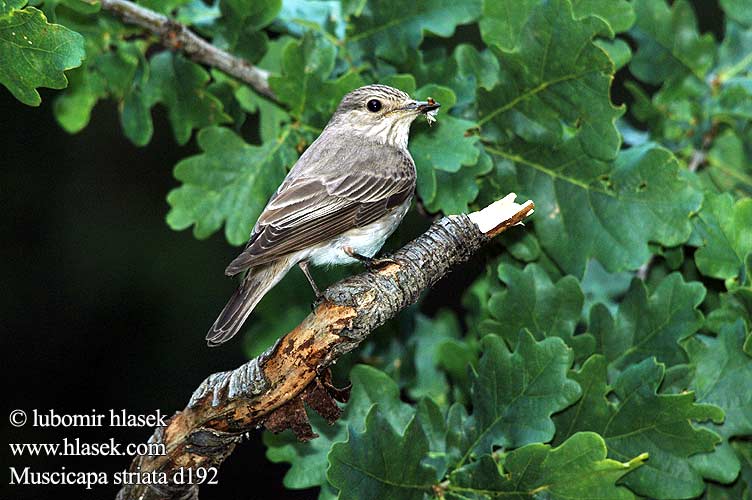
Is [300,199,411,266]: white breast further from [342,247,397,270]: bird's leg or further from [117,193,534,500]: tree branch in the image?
[117,193,534,500]: tree branch

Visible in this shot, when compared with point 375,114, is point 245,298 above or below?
below

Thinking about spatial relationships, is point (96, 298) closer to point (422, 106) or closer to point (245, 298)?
point (245, 298)

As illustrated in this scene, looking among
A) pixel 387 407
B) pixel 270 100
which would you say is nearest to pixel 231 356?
pixel 270 100

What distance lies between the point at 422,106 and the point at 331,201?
51cm

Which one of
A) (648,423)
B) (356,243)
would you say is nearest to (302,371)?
(356,243)

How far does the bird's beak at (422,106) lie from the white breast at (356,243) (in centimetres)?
35

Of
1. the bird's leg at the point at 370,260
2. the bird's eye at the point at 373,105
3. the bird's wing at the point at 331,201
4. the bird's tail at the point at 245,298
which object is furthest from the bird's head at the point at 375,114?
the bird's tail at the point at 245,298

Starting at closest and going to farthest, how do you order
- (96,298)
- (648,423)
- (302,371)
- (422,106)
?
1. (302,371)
2. (648,423)
3. (422,106)
4. (96,298)

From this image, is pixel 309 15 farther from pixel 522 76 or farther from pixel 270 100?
pixel 522 76

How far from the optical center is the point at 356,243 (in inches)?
149

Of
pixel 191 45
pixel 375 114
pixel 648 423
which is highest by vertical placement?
pixel 191 45

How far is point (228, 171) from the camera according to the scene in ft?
13.5

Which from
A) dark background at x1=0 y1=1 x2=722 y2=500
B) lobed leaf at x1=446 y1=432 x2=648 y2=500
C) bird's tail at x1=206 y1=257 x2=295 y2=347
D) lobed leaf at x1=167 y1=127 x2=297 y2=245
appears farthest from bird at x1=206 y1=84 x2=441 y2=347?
dark background at x1=0 y1=1 x2=722 y2=500

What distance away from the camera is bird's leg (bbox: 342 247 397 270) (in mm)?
3248
